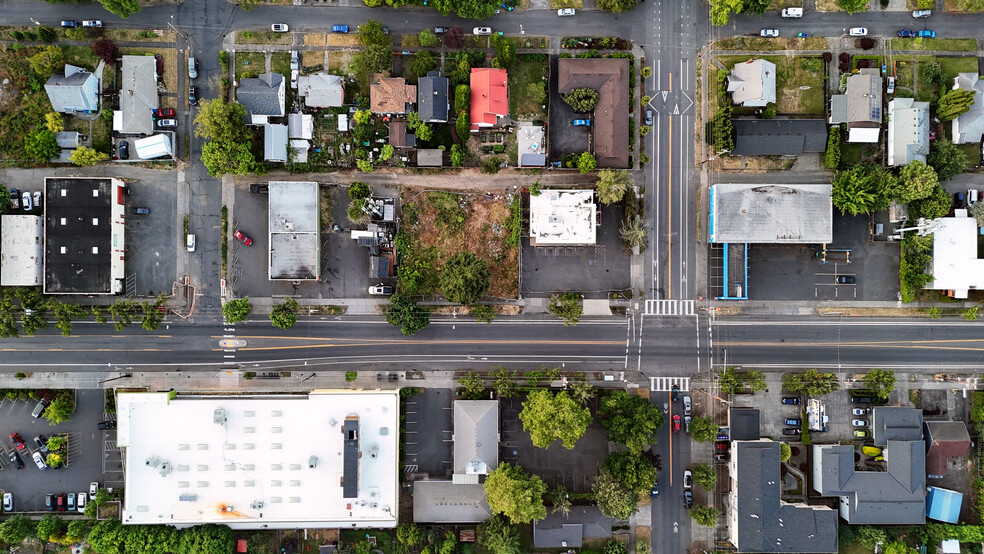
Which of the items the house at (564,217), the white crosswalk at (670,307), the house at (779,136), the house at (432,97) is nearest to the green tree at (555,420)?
the white crosswalk at (670,307)

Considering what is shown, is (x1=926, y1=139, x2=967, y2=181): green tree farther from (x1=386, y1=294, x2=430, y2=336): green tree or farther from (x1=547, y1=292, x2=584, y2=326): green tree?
(x1=386, y1=294, x2=430, y2=336): green tree

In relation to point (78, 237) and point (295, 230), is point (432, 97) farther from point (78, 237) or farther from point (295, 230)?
point (78, 237)

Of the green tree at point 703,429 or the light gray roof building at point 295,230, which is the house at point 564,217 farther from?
the light gray roof building at point 295,230

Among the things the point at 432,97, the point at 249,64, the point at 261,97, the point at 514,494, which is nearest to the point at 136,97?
the point at 249,64

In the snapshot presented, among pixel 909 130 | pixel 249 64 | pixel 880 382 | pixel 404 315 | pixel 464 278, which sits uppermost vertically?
pixel 249 64

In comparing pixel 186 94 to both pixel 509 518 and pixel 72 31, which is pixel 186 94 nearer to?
pixel 72 31

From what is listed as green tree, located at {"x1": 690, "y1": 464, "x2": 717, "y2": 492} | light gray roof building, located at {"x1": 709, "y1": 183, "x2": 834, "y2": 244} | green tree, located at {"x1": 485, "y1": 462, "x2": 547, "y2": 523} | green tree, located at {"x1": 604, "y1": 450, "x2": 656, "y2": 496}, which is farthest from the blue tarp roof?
green tree, located at {"x1": 485, "y1": 462, "x2": 547, "y2": 523}
